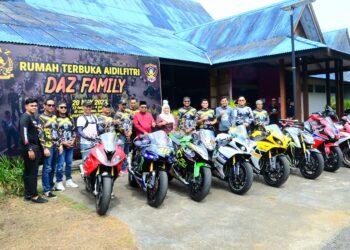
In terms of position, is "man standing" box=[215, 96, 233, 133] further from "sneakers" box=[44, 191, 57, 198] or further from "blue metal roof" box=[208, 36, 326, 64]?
"blue metal roof" box=[208, 36, 326, 64]

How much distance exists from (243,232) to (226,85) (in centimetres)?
1054

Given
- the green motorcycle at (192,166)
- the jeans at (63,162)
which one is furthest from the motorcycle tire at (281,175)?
the jeans at (63,162)

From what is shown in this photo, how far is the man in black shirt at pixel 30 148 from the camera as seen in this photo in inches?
199

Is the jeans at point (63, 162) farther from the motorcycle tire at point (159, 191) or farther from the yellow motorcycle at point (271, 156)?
the yellow motorcycle at point (271, 156)

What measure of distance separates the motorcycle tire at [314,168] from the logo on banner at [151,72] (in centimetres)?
509

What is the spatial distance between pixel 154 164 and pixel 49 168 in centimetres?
177

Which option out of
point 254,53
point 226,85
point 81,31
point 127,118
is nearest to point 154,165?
point 127,118

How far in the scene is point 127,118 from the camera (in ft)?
23.2

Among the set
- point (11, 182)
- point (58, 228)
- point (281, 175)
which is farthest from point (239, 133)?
point (11, 182)

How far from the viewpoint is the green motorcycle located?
17.3ft

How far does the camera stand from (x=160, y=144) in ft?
17.2

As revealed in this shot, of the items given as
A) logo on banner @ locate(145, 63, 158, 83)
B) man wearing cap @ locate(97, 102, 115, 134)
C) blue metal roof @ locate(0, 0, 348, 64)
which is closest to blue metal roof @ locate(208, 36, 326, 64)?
blue metal roof @ locate(0, 0, 348, 64)

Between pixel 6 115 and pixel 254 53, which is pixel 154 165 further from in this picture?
pixel 254 53

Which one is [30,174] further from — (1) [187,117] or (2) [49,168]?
(1) [187,117]
